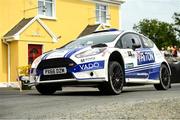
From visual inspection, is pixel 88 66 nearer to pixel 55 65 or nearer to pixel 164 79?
pixel 55 65

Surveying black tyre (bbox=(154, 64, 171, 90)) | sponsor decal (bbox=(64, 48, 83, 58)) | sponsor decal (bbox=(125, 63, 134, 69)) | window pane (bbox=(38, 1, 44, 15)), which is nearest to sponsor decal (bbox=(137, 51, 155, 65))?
sponsor decal (bbox=(125, 63, 134, 69))

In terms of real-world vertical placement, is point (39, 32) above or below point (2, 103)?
above

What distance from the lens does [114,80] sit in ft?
39.5

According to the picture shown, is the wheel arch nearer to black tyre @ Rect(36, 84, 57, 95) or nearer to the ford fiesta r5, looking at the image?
the ford fiesta r5

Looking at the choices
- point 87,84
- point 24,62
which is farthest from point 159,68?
point 24,62

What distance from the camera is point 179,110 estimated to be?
8.11m

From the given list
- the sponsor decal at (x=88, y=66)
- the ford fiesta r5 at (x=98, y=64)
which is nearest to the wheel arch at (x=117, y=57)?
the ford fiesta r5 at (x=98, y=64)

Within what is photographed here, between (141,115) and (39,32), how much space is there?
809 inches

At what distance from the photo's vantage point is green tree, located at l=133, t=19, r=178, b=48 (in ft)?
231

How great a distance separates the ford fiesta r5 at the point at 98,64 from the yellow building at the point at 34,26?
1343cm

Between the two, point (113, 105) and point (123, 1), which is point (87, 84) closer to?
point (113, 105)

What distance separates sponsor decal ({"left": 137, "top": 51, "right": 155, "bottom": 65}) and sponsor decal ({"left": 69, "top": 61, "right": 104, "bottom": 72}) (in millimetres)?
1847

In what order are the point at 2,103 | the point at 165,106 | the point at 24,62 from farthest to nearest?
1. the point at 24,62
2. the point at 2,103
3. the point at 165,106

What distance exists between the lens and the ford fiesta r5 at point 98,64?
11672mm
